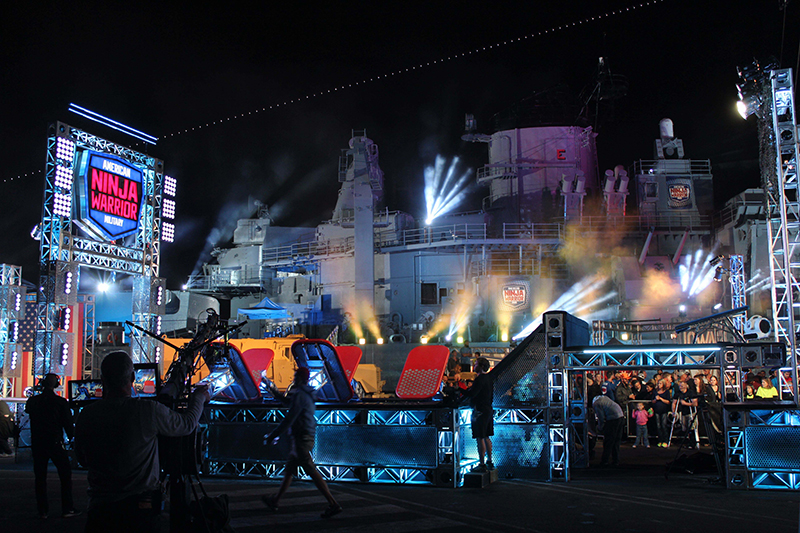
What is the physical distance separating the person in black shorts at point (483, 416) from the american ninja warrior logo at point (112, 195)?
47.3ft

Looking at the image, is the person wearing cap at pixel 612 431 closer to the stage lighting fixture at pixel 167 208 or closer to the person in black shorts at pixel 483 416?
the person in black shorts at pixel 483 416

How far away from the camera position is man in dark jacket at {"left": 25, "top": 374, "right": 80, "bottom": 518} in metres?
6.63

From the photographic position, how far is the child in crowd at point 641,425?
44.5 ft

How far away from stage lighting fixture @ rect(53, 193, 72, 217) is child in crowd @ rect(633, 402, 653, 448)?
1619cm

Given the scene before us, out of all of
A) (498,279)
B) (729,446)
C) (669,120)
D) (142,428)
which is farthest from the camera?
(669,120)

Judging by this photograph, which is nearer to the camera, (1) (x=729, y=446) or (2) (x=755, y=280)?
(1) (x=729, y=446)

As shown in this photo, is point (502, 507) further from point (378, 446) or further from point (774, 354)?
point (774, 354)

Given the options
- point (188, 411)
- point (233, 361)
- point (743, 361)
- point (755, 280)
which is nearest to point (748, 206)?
point (755, 280)

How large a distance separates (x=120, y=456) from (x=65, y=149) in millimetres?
16655

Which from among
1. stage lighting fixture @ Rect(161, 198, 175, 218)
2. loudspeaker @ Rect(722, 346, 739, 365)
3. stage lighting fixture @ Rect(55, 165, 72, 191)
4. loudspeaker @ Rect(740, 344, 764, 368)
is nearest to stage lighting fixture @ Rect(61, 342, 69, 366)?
stage lighting fixture @ Rect(55, 165, 72, 191)

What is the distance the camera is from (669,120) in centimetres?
3575

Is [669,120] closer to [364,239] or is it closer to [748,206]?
[748,206]

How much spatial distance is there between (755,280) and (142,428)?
31138mm

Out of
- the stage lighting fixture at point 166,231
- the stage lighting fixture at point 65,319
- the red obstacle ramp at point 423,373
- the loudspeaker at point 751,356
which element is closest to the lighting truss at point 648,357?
the loudspeaker at point 751,356
